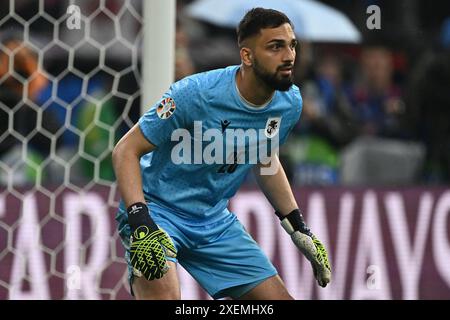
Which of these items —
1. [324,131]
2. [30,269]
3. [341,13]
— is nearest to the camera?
[30,269]

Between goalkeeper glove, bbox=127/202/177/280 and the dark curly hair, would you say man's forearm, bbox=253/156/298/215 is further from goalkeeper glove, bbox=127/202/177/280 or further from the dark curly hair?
goalkeeper glove, bbox=127/202/177/280

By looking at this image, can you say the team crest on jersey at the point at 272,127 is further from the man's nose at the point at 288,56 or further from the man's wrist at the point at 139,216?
the man's wrist at the point at 139,216

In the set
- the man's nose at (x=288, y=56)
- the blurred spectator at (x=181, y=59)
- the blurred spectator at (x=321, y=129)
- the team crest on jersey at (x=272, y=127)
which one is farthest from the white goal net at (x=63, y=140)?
the man's nose at (x=288, y=56)

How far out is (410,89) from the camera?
29.1ft

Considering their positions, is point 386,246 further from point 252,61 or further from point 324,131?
point 252,61

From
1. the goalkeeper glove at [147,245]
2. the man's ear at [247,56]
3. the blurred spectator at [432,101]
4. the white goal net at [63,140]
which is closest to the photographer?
the goalkeeper glove at [147,245]

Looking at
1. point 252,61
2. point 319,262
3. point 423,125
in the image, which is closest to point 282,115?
point 252,61

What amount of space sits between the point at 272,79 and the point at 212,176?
53 centimetres

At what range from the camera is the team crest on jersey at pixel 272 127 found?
5344 millimetres

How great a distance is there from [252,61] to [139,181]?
73 centimetres

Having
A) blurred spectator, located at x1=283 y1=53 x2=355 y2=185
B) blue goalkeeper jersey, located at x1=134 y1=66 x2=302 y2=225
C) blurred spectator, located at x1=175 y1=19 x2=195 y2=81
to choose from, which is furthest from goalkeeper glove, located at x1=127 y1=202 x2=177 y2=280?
blurred spectator, located at x1=283 y1=53 x2=355 y2=185

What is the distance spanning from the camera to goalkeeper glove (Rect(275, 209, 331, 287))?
543cm

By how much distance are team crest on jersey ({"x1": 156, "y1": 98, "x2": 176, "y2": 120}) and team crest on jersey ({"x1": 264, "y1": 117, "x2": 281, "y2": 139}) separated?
480mm

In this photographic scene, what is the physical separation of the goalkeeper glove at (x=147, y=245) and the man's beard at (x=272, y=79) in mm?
763
